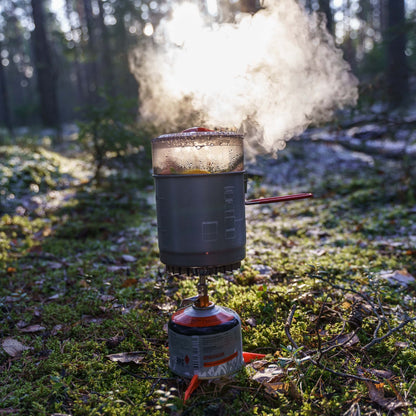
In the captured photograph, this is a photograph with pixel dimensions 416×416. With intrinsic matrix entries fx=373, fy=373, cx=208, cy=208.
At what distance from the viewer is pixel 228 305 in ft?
10.5

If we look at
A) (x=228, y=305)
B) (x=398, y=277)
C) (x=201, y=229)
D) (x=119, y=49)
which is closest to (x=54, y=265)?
(x=228, y=305)

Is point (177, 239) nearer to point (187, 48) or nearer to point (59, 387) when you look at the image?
point (59, 387)

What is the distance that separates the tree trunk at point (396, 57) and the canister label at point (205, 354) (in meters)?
5.78

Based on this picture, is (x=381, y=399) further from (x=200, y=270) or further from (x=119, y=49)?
(x=119, y=49)

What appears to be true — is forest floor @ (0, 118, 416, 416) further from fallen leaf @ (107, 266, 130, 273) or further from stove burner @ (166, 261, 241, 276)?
stove burner @ (166, 261, 241, 276)

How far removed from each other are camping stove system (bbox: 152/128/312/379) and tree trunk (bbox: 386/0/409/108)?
5295 mm

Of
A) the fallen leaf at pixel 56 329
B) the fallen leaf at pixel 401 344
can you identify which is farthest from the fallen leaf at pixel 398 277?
the fallen leaf at pixel 56 329

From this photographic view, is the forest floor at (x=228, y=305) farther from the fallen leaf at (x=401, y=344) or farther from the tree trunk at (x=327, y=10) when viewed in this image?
the tree trunk at (x=327, y=10)

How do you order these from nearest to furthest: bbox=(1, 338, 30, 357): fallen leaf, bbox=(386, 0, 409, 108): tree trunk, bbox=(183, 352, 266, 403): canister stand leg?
1. bbox=(183, 352, 266, 403): canister stand leg
2. bbox=(1, 338, 30, 357): fallen leaf
3. bbox=(386, 0, 409, 108): tree trunk

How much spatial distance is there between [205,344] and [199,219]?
755mm

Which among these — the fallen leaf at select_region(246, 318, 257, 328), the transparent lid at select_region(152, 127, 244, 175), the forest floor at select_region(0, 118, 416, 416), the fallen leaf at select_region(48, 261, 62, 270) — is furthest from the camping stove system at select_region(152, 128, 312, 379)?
the fallen leaf at select_region(48, 261, 62, 270)

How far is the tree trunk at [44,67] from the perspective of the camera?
46.1 ft

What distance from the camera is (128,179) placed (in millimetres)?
8320

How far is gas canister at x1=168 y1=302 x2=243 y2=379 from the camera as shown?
226 cm
